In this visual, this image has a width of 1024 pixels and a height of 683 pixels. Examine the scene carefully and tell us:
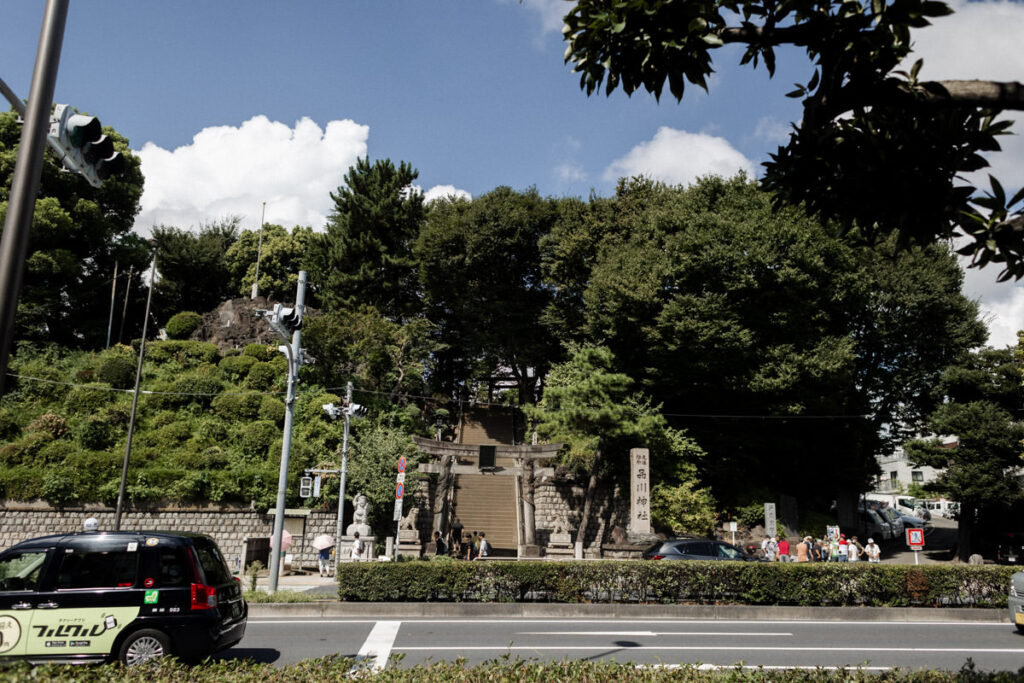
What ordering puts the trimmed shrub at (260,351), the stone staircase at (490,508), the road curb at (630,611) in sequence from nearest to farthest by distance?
the road curb at (630,611) < the stone staircase at (490,508) < the trimmed shrub at (260,351)

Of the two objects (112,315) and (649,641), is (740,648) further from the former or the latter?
(112,315)

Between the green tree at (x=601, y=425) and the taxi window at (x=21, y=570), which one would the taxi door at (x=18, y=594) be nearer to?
the taxi window at (x=21, y=570)

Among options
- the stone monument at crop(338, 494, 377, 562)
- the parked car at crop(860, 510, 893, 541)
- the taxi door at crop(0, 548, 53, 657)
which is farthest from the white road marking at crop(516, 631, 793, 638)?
the parked car at crop(860, 510, 893, 541)

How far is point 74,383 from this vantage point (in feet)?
104

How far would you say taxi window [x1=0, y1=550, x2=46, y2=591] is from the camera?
8.38 m

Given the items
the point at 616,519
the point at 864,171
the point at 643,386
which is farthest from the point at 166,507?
the point at 864,171

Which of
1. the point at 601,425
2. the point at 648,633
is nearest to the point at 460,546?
the point at 601,425

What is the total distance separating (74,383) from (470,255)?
21.0 meters

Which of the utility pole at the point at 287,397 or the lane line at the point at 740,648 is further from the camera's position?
the utility pole at the point at 287,397

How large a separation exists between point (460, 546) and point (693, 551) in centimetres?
1071

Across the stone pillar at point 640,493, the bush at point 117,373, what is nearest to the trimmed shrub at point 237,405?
the bush at point 117,373

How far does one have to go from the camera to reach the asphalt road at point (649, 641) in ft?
33.0

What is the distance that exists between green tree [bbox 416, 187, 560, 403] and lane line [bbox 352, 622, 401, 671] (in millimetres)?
25190

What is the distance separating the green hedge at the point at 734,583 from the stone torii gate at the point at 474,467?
41.9 feet
